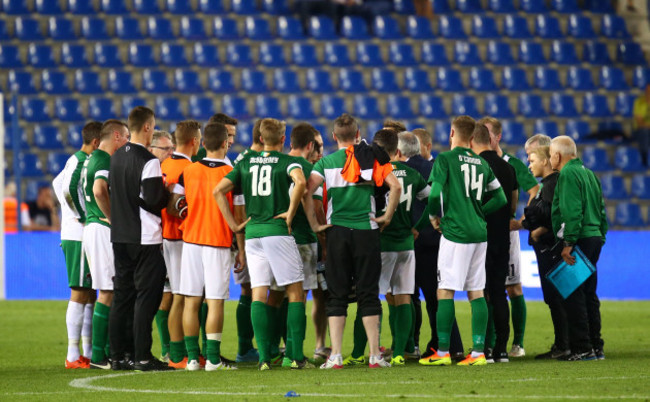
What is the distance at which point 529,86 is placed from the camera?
76.4 ft

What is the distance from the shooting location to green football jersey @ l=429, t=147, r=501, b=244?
29.6 feet

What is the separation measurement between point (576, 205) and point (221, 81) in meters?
14.9

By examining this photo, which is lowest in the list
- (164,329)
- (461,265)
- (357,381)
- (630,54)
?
(357,381)

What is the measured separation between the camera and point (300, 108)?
2250 cm

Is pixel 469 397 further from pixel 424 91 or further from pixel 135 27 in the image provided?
pixel 135 27

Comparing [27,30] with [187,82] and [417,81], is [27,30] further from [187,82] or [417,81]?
[417,81]

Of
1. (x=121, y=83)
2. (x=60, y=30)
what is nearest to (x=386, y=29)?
(x=121, y=83)

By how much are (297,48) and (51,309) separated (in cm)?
959

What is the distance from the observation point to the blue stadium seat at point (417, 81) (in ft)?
76.1

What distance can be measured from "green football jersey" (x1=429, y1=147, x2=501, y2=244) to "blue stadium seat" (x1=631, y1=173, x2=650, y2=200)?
13255mm

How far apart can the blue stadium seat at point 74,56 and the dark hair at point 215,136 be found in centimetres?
1545

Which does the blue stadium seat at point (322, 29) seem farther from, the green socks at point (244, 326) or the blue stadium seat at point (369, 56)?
the green socks at point (244, 326)

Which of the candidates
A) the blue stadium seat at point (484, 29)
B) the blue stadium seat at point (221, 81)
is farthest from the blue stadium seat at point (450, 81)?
the blue stadium seat at point (221, 81)

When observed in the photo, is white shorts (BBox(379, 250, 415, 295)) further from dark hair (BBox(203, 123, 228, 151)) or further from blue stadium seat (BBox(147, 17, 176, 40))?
blue stadium seat (BBox(147, 17, 176, 40))
